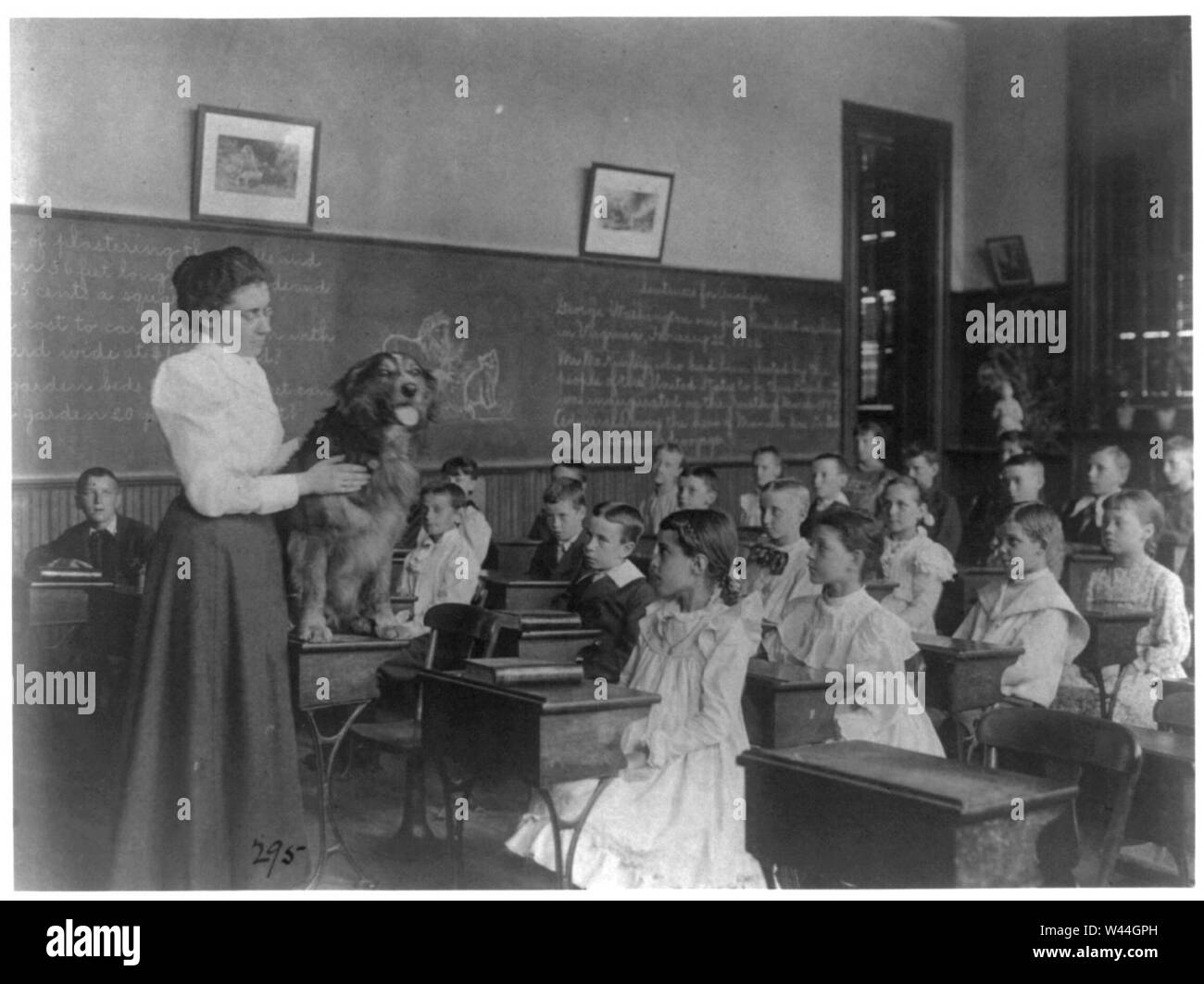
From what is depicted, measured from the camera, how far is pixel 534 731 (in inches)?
117

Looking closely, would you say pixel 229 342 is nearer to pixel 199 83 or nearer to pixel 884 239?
pixel 199 83

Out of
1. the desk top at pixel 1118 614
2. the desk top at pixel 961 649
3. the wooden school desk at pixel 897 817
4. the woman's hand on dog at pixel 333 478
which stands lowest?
the wooden school desk at pixel 897 817

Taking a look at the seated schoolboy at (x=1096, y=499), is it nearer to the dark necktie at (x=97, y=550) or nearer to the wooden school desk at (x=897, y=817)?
the wooden school desk at (x=897, y=817)

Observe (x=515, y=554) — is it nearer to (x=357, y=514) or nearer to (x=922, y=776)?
(x=357, y=514)

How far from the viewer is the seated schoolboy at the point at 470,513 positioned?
4.53 metres

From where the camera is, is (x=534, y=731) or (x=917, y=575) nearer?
(x=534, y=731)

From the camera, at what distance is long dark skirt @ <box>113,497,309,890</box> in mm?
3287

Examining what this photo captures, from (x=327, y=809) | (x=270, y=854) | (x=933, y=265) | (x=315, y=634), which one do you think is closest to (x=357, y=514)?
(x=315, y=634)

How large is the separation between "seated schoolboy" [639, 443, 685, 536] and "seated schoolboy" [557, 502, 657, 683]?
19cm

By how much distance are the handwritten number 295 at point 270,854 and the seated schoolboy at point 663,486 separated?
148 centimetres

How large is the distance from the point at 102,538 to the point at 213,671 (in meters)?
0.69

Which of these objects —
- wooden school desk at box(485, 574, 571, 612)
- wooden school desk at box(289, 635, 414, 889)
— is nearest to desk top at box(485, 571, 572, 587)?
wooden school desk at box(485, 574, 571, 612)

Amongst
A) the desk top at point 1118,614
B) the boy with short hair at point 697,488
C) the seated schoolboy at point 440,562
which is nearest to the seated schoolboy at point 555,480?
the seated schoolboy at point 440,562
